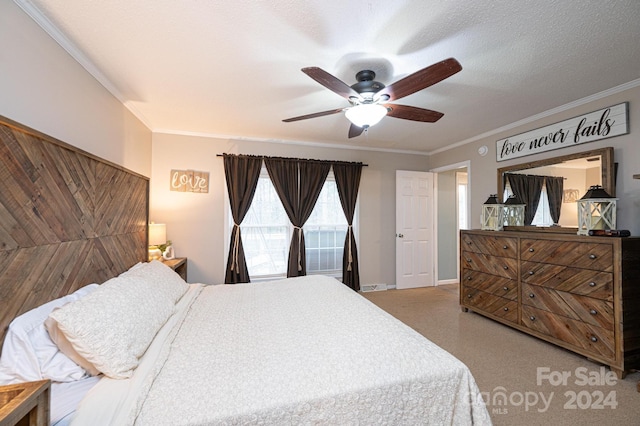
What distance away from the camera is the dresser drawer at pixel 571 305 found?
6.61ft

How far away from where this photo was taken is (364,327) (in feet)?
4.78

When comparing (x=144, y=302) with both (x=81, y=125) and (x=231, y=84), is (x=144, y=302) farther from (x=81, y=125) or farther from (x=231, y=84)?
(x=231, y=84)

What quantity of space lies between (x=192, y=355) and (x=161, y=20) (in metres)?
1.97

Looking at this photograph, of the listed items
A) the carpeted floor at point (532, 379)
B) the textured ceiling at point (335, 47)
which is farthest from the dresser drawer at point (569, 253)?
the textured ceiling at point (335, 47)

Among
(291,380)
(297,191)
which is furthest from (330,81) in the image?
(297,191)

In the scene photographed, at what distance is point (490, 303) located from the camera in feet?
9.80

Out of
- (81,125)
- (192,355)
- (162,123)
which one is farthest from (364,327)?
(162,123)

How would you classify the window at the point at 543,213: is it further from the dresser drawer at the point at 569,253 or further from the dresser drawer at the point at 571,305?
the dresser drawer at the point at 571,305

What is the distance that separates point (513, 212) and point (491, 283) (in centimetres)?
97

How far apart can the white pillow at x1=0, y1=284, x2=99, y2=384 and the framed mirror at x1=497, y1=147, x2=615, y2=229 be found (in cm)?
411

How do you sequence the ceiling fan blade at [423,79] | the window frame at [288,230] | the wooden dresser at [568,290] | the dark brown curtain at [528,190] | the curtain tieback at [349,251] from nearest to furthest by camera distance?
the ceiling fan blade at [423,79], the wooden dresser at [568,290], the dark brown curtain at [528,190], the window frame at [288,230], the curtain tieback at [349,251]

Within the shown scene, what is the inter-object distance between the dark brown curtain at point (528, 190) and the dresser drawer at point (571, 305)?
927mm

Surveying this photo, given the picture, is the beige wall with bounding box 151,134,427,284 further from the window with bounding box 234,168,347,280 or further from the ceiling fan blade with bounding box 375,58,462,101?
the ceiling fan blade with bounding box 375,58,462,101

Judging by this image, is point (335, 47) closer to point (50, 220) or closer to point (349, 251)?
point (50, 220)
